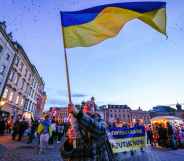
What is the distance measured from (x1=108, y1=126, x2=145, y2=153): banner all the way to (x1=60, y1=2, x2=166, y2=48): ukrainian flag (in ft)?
8.76

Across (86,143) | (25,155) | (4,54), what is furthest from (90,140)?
Result: (4,54)

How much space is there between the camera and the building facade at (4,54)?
29692mm

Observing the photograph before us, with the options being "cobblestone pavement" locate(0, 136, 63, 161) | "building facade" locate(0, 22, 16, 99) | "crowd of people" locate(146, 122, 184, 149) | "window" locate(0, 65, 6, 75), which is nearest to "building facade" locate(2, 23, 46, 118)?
"building facade" locate(0, 22, 16, 99)

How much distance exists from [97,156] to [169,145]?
15.1 meters

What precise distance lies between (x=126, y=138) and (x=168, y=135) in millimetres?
12454

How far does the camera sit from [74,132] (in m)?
3.03

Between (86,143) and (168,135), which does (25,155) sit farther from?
(168,135)

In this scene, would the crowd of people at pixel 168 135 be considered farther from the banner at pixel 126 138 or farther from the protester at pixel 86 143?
the protester at pixel 86 143

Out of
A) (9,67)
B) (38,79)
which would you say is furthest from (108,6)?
(38,79)

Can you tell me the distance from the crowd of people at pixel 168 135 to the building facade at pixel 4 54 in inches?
926

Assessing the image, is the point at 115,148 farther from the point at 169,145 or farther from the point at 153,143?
the point at 153,143

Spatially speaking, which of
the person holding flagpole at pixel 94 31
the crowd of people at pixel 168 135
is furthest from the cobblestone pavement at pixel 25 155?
the crowd of people at pixel 168 135

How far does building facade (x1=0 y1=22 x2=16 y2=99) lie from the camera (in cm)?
2969

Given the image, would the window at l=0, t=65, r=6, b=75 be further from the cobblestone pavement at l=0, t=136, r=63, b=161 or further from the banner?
the banner
